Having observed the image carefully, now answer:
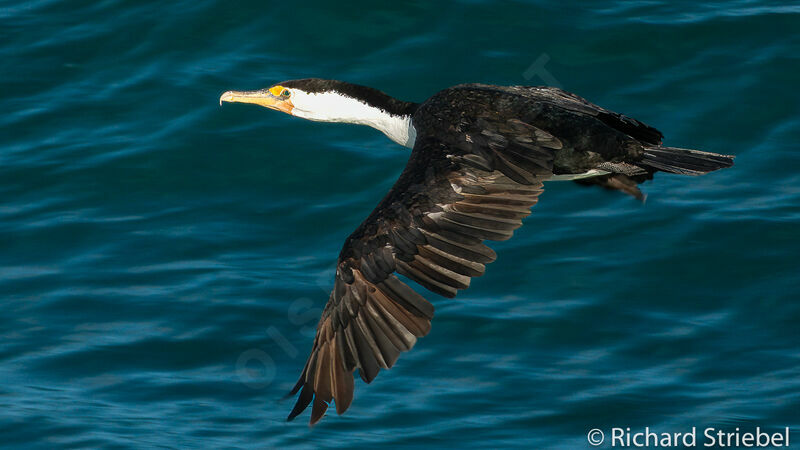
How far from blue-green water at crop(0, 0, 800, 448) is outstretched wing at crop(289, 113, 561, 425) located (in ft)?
5.27

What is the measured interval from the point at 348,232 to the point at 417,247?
9.56ft

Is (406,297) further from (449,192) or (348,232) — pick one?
(348,232)

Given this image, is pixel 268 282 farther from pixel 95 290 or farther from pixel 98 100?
pixel 98 100

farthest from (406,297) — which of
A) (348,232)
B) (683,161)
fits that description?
(348,232)

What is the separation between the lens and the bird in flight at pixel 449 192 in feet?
17.7

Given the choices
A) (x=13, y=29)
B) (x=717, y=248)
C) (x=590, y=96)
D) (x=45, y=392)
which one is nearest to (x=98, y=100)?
(x=13, y=29)

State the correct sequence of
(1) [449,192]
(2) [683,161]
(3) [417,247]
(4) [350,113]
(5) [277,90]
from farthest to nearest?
(5) [277,90] < (4) [350,113] < (2) [683,161] < (1) [449,192] < (3) [417,247]

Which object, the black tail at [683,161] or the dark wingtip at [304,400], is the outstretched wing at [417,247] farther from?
the black tail at [683,161]

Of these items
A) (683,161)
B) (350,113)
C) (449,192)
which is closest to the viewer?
(449,192)

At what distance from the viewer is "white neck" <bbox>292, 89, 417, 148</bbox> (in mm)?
6902

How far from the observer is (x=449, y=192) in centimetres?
580

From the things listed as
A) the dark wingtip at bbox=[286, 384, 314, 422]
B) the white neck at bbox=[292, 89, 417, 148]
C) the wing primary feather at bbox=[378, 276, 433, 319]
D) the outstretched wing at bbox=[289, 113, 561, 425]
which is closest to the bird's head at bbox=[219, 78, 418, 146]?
the white neck at bbox=[292, 89, 417, 148]

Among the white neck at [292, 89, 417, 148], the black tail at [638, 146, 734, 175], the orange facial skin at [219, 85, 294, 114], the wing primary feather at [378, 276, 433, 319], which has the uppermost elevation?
the orange facial skin at [219, 85, 294, 114]

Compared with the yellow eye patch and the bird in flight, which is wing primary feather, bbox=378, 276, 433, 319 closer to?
the bird in flight
